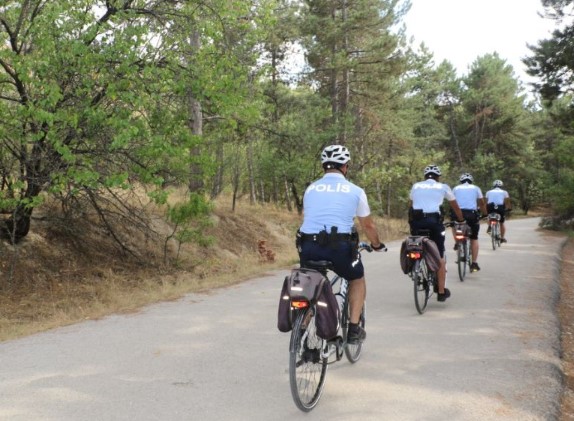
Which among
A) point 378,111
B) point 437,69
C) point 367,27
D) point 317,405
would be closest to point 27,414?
point 317,405

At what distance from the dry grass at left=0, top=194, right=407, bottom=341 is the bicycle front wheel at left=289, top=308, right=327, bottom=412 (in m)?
4.16

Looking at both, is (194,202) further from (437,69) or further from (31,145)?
(437,69)

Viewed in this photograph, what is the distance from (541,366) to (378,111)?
85.7 ft

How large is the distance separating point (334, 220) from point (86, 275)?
8.57 m

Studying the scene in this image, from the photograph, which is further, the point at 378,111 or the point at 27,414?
the point at 378,111

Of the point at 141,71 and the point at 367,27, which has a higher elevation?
the point at 367,27

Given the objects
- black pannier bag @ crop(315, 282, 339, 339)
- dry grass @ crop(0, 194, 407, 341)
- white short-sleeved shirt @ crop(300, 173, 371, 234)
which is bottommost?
dry grass @ crop(0, 194, 407, 341)

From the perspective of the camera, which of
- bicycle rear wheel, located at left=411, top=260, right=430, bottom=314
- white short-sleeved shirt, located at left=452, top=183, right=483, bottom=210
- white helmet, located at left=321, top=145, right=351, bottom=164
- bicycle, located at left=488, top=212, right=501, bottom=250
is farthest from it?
bicycle, located at left=488, top=212, right=501, bottom=250

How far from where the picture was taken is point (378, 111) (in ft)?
98.7

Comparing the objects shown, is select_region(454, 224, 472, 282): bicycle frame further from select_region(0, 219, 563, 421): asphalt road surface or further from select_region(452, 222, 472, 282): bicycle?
select_region(0, 219, 563, 421): asphalt road surface

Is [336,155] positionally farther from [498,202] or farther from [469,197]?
[498,202]

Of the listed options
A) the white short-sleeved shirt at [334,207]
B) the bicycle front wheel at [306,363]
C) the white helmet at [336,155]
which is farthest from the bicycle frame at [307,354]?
the white helmet at [336,155]

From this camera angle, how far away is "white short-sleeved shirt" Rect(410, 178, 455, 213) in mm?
7949

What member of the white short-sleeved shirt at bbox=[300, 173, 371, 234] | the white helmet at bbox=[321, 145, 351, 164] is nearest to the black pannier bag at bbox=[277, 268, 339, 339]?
the white short-sleeved shirt at bbox=[300, 173, 371, 234]
